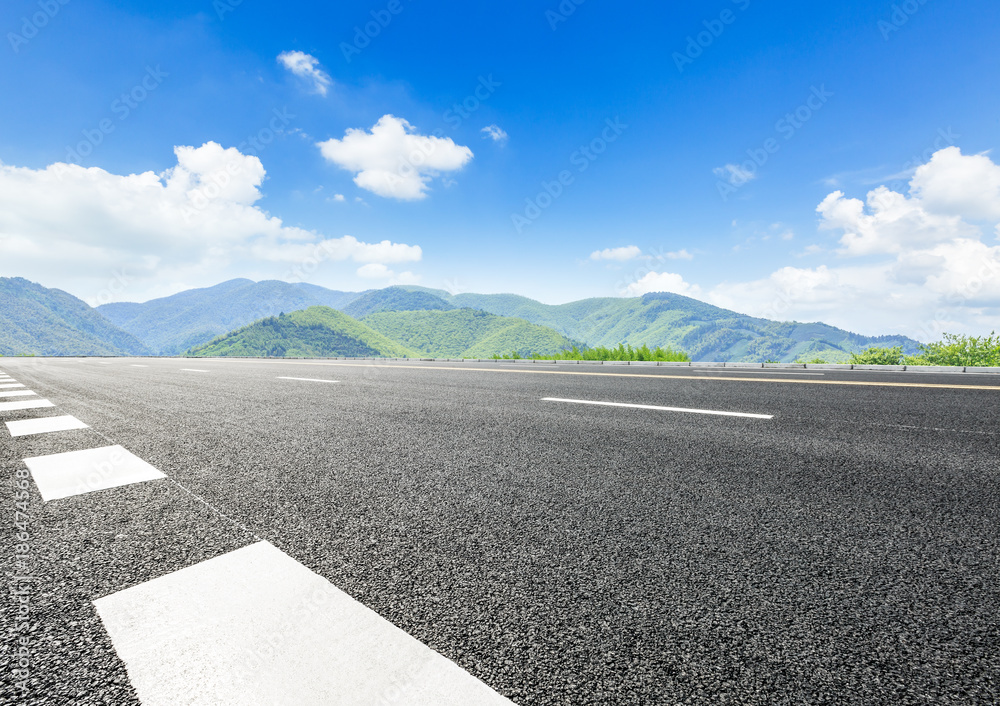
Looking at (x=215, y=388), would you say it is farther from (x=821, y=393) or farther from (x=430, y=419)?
(x=821, y=393)

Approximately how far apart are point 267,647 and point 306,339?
146757 mm

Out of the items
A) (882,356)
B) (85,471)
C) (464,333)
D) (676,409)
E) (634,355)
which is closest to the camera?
(85,471)

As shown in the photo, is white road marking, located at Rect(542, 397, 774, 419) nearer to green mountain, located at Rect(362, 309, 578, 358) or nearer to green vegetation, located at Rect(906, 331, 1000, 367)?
green vegetation, located at Rect(906, 331, 1000, 367)

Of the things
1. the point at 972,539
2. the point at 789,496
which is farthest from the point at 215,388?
the point at 972,539

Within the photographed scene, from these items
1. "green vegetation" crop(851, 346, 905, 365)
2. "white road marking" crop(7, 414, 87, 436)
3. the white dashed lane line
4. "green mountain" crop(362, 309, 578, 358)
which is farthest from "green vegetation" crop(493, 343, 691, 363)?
"green mountain" crop(362, 309, 578, 358)

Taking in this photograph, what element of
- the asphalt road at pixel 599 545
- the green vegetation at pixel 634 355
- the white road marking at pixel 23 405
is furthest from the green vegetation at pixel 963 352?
the white road marking at pixel 23 405

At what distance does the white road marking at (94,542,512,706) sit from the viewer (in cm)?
95

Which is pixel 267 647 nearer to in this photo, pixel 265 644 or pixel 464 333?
pixel 265 644

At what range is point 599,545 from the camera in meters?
1.66

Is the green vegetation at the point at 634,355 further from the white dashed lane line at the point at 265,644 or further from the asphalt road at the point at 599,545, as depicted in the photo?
the white dashed lane line at the point at 265,644

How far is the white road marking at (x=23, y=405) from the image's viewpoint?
5051 millimetres

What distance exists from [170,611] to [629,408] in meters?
4.24

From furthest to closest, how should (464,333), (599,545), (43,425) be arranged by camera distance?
(464,333)
(43,425)
(599,545)

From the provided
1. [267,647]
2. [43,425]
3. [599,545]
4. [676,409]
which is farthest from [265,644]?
[43,425]
